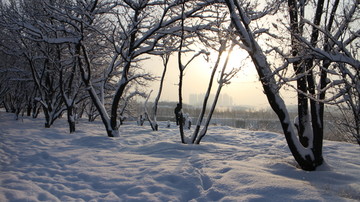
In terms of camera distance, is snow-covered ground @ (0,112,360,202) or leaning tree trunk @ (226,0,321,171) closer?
snow-covered ground @ (0,112,360,202)

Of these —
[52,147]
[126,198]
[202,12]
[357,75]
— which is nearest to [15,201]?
[126,198]

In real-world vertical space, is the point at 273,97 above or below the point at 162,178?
above

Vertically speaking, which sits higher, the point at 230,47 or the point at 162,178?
the point at 230,47

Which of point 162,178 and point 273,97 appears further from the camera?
point 273,97

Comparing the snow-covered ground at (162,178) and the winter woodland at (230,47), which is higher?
the winter woodland at (230,47)

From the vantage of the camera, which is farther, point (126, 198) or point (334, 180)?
point (334, 180)

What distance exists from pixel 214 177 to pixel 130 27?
6.41 metres

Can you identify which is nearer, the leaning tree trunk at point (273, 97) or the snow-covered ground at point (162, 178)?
the snow-covered ground at point (162, 178)

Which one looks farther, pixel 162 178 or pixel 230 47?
pixel 230 47

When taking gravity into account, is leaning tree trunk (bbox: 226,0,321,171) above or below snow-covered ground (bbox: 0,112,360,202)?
above

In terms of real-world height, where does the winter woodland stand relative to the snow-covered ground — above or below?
above

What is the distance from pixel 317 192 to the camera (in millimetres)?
3295

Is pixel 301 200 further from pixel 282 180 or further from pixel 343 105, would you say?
pixel 343 105

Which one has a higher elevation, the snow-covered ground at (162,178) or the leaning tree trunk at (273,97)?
the leaning tree trunk at (273,97)
